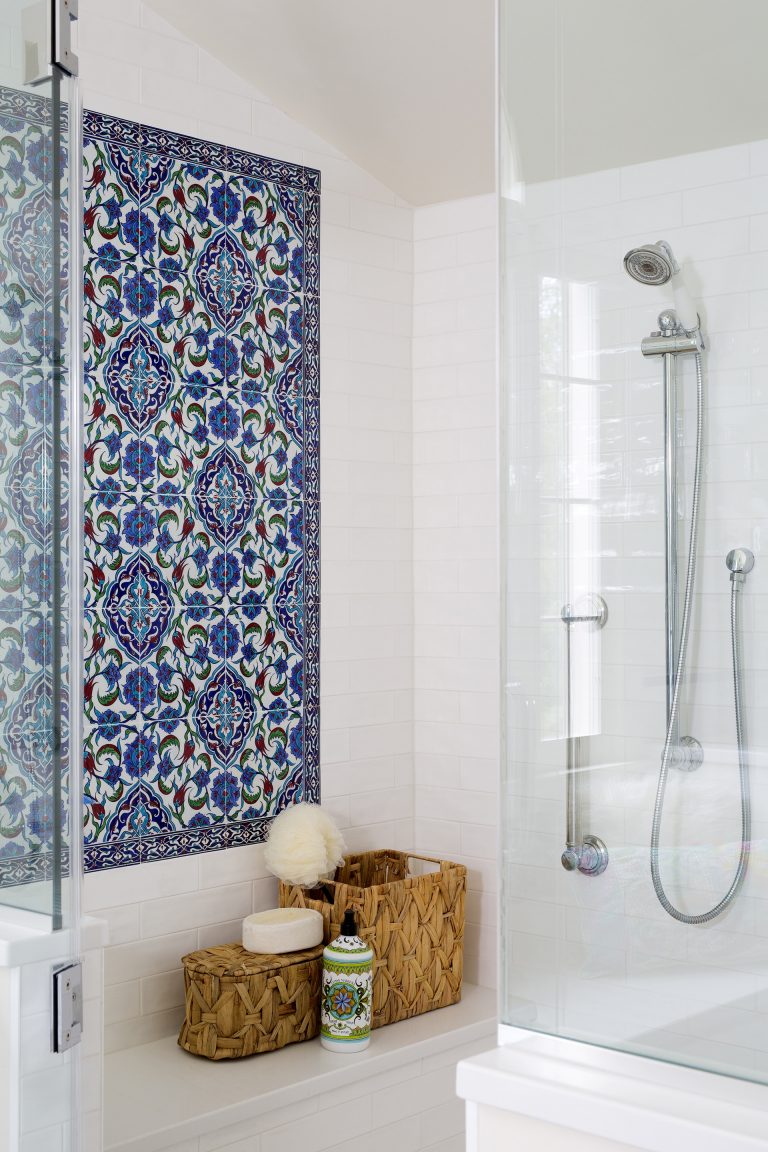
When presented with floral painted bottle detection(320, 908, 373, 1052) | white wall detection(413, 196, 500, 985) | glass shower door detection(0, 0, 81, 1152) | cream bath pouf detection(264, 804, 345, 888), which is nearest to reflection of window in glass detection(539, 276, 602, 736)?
glass shower door detection(0, 0, 81, 1152)

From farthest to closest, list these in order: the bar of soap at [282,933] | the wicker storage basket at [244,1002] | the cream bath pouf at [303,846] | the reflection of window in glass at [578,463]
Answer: the cream bath pouf at [303,846]
the bar of soap at [282,933]
the wicker storage basket at [244,1002]
the reflection of window in glass at [578,463]

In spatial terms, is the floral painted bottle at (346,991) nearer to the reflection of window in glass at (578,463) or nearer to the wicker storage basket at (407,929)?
the wicker storage basket at (407,929)

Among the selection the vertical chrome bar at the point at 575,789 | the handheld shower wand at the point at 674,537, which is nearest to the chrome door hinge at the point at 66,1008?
the vertical chrome bar at the point at 575,789

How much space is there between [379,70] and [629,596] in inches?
78.8

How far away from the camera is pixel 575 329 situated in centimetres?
133

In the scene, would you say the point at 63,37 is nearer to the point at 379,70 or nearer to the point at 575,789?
the point at 575,789

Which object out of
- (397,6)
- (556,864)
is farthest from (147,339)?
(556,864)

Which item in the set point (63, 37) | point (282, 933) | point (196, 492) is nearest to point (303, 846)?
point (282, 933)

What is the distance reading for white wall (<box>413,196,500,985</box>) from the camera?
10.6 ft

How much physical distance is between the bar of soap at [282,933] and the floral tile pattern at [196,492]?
244mm

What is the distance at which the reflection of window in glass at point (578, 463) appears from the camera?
1.32 metres

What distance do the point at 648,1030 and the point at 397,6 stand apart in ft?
7.35

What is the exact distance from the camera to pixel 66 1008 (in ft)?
5.29

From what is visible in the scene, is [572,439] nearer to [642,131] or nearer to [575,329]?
[575,329]
